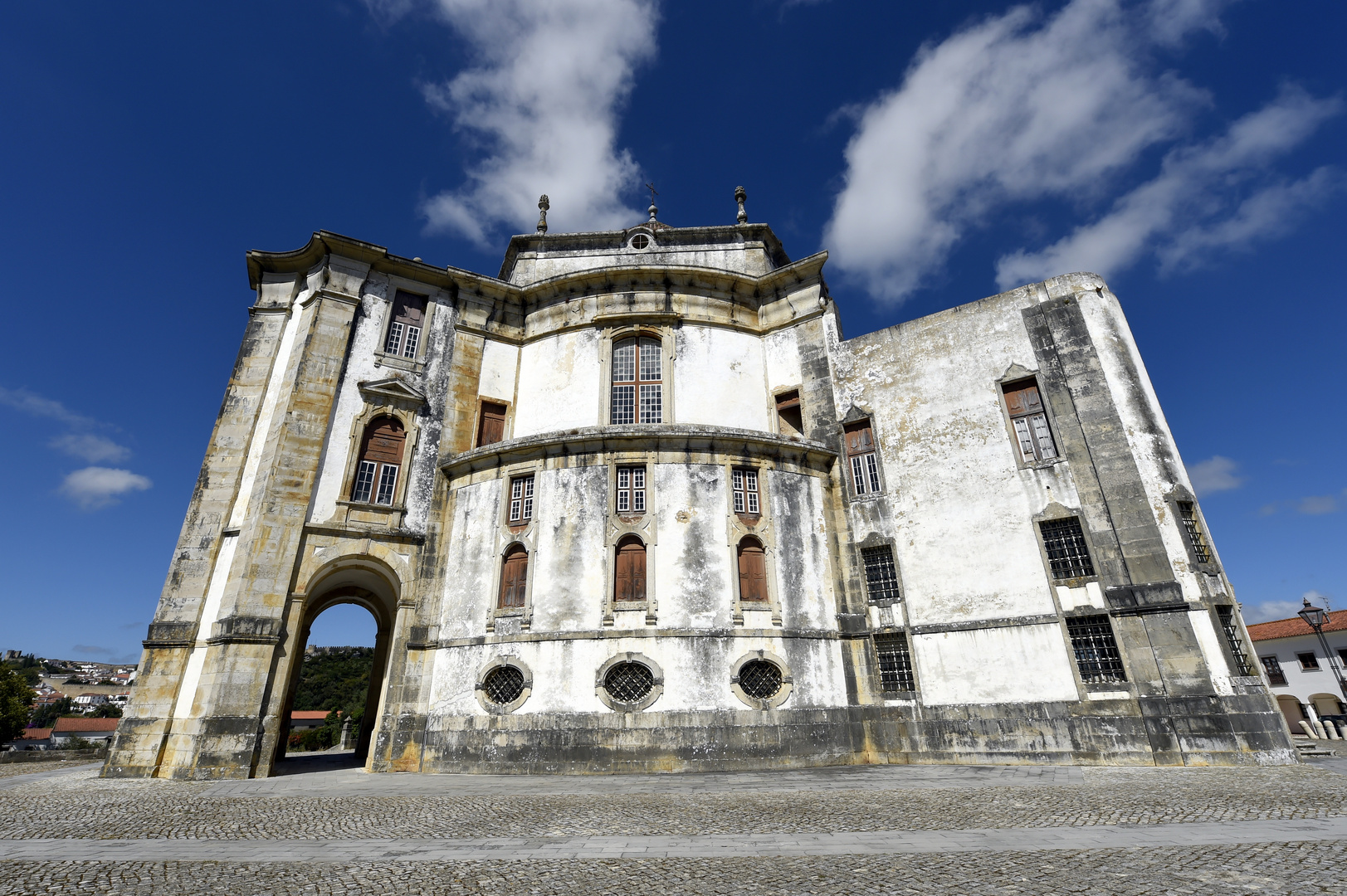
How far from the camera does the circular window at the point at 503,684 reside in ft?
58.0

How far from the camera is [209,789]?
14.1 metres

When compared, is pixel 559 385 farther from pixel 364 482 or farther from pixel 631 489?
pixel 364 482

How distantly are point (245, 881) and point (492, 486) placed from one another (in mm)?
14278

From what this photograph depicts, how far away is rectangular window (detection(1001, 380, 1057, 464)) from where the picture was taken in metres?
18.8

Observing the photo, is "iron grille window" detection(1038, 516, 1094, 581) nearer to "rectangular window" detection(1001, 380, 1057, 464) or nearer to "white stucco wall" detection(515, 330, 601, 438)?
"rectangular window" detection(1001, 380, 1057, 464)

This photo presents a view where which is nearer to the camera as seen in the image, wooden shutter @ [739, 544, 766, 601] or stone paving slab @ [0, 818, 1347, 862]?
stone paving slab @ [0, 818, 1347, 862]

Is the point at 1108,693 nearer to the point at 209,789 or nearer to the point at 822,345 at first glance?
the point at 822,345

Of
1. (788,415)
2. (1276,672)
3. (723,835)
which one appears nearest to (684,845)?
(723,835)

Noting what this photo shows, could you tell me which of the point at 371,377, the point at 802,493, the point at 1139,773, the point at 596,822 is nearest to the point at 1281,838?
the point at 1139,773

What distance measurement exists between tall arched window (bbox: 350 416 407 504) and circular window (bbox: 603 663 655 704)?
980 centimetres

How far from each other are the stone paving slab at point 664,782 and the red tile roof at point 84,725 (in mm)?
58775

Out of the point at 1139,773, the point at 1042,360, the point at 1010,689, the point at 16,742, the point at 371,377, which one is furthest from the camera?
the point at 16,742

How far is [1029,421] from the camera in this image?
1920 cm

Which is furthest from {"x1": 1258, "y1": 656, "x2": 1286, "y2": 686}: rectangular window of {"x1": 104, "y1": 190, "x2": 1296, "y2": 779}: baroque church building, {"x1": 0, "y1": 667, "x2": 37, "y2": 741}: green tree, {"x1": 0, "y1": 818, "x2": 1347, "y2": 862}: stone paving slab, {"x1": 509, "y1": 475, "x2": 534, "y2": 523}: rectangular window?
{"x1": 0, "y1": 667, "x2": 37, "y2": 741}: green tree
